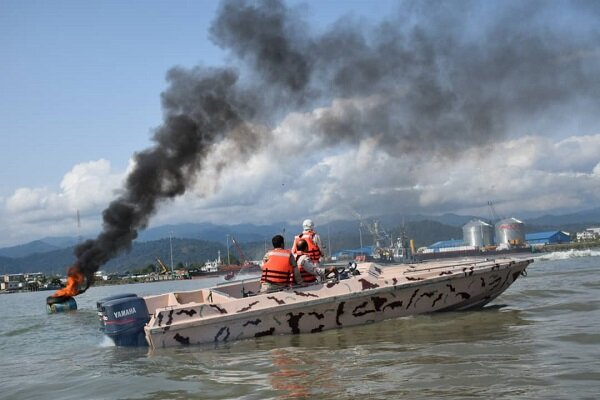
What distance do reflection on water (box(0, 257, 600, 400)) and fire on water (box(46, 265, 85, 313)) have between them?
19032mm

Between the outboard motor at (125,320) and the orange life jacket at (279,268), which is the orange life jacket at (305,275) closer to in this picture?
the orange life jacket at (279,268)

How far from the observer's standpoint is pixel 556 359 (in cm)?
819

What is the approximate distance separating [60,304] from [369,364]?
92.4 ft

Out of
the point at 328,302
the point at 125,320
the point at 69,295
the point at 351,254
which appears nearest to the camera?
the point at 125,320

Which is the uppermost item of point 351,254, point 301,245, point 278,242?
point 278,242

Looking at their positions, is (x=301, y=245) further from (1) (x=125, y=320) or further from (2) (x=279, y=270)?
(1) (x=125, y=320)

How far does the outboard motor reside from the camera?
1279 centimetres

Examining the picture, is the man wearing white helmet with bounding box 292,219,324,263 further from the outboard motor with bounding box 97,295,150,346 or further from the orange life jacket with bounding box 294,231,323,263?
the outboard motor with bounding box 97,295,150,346

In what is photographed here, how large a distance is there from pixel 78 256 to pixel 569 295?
32.4m

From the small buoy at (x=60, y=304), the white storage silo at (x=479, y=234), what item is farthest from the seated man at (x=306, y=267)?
the white storage silo at (x=479, y=234)

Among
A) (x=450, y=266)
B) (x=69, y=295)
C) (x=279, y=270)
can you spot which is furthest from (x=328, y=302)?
(x=69, y=295)

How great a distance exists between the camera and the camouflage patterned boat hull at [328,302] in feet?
40.0

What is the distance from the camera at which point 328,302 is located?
13180mm

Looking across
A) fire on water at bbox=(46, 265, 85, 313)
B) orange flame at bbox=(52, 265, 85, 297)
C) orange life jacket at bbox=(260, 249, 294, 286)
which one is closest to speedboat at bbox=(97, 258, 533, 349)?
orange life jacket at bbox=(260, 249, 294, 286)
